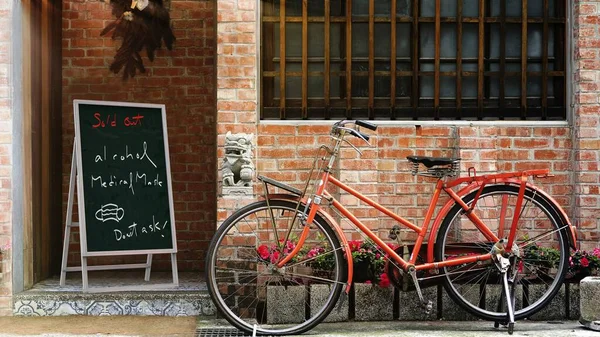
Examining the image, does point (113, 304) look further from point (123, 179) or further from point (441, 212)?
point (441, 212)

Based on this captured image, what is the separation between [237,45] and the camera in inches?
260

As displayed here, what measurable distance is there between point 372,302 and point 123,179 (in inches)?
88.4

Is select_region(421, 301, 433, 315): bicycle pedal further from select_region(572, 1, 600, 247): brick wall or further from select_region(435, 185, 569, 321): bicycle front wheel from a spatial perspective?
select_region(572, 1, 600, 247): brick wall

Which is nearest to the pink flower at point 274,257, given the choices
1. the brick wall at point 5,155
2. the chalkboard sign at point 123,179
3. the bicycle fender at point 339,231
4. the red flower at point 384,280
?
the bicycle fender at point 339,231

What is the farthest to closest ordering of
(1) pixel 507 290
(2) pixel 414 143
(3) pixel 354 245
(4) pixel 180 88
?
(4) pixel 180 88 → (2) pixel 414 143 → (3) pixel 354 245 → (1) pixel 507 290

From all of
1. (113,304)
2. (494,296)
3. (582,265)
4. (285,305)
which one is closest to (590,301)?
(582,265)

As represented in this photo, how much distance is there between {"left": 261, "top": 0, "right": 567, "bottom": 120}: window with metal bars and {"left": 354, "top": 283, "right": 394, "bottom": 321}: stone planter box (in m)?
1.34

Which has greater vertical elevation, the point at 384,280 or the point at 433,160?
the point at 433,160

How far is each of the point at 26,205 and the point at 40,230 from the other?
0.55 m

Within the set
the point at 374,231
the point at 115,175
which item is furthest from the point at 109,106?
the point at 374,231

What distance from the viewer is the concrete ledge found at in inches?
237

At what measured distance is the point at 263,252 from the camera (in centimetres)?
618

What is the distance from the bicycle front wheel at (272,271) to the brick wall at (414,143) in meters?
0.55

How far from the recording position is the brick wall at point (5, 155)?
663 cm
